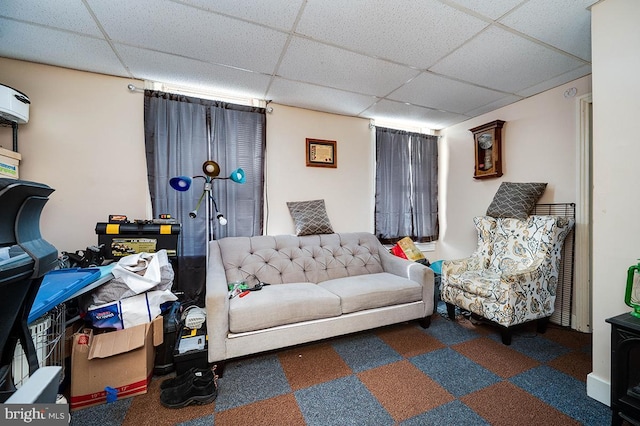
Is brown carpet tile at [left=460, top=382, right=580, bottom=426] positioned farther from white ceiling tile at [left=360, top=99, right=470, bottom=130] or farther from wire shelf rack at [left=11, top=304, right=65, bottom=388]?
white ceiling tile at [left=360, top=99, right=470, bottom=130]

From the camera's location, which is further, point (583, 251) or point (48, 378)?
point (583, 251)

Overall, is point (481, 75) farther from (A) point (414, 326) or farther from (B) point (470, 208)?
(A) point (414, 326)

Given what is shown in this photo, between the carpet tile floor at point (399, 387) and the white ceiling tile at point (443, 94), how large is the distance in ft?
7.77

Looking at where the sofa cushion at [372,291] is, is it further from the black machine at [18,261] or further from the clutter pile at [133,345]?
the black machine at [18,261]

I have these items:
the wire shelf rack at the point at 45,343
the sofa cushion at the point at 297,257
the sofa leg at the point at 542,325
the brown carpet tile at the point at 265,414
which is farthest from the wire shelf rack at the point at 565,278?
the wire shelf rack at the point at 45,343

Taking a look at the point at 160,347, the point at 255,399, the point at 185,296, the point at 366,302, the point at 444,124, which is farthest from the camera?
the point at 444,124

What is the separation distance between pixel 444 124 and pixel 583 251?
84.6 inches

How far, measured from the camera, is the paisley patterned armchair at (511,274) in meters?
2.01

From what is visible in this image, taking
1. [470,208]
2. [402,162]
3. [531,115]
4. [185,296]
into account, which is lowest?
[185,296]

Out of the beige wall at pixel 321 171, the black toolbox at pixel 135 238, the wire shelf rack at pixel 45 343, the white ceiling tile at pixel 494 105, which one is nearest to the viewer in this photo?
the wire shelf rack at pixel 45 343

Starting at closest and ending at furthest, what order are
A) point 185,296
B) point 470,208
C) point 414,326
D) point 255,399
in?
1. point 255,399
2. point 185,296
3. point 414,326
4. point 470,208

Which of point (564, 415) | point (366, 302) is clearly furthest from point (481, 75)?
point (564, 415)

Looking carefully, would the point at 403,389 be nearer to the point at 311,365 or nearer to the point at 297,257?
the point at 311,365

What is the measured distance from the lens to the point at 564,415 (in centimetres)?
133
